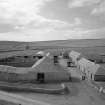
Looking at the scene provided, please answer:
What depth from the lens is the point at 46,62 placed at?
22.1 m

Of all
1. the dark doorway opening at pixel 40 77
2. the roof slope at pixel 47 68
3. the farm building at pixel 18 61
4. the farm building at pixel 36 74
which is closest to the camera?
the farm building at pixel 36 74

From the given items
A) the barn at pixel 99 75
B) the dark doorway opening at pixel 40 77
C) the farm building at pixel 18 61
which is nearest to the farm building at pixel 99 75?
the barn at pixel 99 75

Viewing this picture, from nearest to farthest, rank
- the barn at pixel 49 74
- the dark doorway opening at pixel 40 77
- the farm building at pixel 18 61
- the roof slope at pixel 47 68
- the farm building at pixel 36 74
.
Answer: the farm building at pixel 36 74
the dark doorway opening at pixel 40 77
the barn at pixel 49 74
the roof slope at pixel 47 68
the farm building at pixel 18 61

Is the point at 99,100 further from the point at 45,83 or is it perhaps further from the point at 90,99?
the point at 45,83

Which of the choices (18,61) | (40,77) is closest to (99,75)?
(40,77)

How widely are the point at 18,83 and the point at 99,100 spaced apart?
10675 millimetres

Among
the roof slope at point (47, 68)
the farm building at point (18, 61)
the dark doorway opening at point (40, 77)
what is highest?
the roof slope at point (47, 68)

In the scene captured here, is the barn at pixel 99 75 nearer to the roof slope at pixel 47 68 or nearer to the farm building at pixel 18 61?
the roof slope at pixel 47 68

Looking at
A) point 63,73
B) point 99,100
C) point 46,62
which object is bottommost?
point 99,100

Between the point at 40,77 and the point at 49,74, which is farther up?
the point at 49,74

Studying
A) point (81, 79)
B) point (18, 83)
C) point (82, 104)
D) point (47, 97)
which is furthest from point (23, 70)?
point (82, 104)

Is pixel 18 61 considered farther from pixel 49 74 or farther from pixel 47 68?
pixel 49 74

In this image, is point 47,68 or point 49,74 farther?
point 47,68

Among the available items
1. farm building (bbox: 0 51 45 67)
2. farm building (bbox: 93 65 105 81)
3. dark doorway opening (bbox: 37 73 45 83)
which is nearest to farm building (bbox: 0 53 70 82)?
dark doorway opening (bbox: 37 73 45 83)
